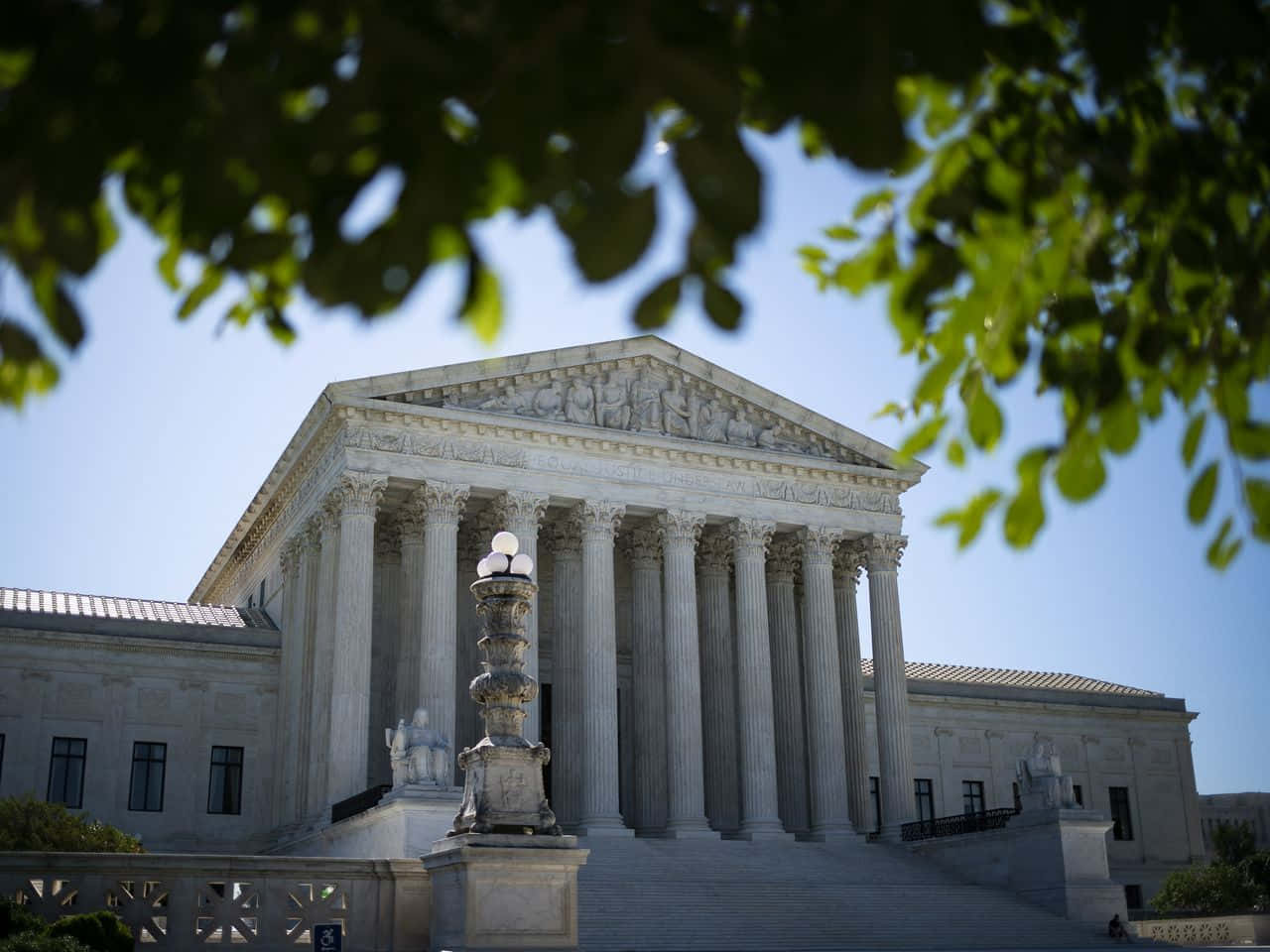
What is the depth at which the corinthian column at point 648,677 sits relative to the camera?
41812mm

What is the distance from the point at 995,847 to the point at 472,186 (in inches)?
1376

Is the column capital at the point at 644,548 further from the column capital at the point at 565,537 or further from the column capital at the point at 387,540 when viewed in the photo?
the column capital at the point at 387,540

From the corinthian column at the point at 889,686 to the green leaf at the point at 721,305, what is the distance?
129 feet

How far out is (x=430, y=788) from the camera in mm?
30391

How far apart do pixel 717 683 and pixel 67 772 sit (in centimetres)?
1972

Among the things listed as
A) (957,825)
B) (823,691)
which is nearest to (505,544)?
(957,825)

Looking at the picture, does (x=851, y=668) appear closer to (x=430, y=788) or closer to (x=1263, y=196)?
(x=430, y=788)

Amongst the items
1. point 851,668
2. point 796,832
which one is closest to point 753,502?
point 851,668

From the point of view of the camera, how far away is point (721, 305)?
4.32 metres

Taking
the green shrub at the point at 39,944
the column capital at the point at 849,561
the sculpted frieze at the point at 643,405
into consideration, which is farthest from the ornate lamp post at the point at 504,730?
the column capital at the point at 849,561

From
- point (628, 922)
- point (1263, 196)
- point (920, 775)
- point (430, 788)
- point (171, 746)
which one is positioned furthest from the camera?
point (920, 775)

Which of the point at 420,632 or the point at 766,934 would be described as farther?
the point at 420,632

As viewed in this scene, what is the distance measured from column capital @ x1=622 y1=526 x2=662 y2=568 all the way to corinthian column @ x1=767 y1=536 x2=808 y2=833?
4234 mm

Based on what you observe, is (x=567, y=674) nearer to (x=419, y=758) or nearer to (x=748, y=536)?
(x=748, y=536)
